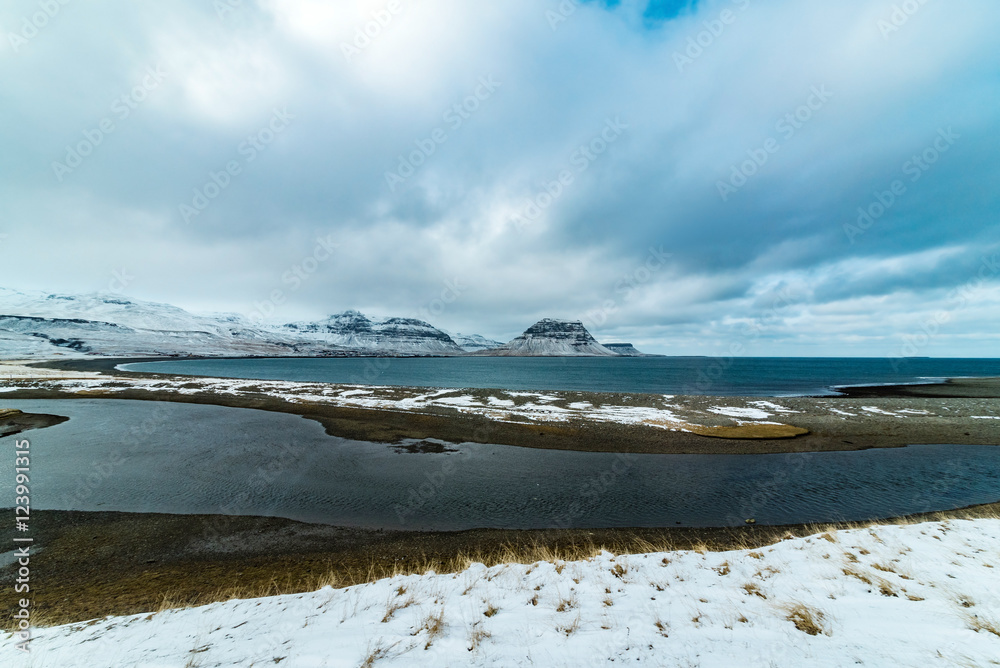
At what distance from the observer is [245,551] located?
1284cm

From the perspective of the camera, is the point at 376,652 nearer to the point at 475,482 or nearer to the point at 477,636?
the point at 477,636

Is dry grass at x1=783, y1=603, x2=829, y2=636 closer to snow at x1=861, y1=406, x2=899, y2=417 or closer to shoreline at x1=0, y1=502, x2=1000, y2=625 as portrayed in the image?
shoreline at x1=0, y1=502, x2=1000, y2=625

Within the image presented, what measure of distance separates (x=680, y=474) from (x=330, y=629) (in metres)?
20.4

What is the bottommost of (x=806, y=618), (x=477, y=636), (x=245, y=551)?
(x=245, y=551)

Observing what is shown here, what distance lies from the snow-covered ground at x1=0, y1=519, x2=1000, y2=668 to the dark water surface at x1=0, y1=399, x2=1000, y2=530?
6693 millimetres

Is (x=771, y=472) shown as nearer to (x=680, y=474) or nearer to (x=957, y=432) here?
(x=680, y=474)

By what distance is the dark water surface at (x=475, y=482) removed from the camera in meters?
16.3

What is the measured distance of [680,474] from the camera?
71.3 ft

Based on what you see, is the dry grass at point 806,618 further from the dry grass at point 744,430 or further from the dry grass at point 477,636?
the dry grass at point 744,430

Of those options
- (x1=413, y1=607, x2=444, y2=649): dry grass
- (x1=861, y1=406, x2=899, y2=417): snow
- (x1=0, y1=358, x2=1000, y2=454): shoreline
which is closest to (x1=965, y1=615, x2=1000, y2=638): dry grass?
(x1=413, y1=607, x2=444, y2=649): dry grass

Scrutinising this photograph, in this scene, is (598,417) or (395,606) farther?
(598,417)

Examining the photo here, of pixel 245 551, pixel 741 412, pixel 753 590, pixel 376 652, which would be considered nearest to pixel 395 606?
pixel 376 652

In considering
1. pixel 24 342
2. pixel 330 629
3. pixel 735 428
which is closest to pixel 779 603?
pixel 330 629

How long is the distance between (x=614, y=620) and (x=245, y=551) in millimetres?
12653
